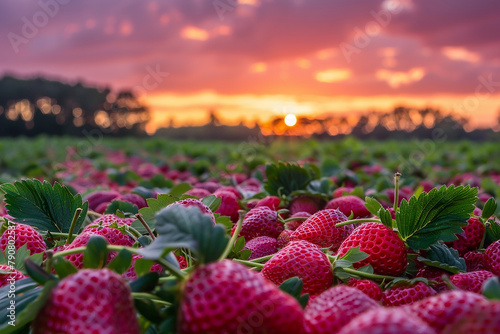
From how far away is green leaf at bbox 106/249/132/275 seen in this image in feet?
2.84

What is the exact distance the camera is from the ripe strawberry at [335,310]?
81 centimetres

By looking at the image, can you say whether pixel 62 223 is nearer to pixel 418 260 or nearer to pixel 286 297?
pixel 286 297

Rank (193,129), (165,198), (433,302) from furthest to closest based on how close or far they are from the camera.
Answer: (193,129) → (165,198) → (433,302)

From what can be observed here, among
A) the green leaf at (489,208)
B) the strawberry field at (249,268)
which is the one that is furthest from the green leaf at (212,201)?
the green leaf at (489,208)

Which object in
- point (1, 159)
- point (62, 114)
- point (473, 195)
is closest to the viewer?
point (473, 195)

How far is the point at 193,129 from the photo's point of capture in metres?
42.0

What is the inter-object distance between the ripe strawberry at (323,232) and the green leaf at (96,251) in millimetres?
677

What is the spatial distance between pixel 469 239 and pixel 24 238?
4.05ft

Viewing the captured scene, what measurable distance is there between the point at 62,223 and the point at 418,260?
1.00m

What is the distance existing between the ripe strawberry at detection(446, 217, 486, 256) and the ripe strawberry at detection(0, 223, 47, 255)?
114cm

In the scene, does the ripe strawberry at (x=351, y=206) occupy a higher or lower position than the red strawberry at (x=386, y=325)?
lower

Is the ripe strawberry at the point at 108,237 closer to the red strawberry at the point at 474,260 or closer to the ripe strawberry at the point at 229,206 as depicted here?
the ripe strawberry at the point at 229,206

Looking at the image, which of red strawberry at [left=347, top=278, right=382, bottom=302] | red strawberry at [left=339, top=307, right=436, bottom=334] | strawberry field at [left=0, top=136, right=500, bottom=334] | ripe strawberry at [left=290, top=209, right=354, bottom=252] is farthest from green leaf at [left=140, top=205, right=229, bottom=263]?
ripe strawberry at [left=290, top=209, right=354, bottom=252]

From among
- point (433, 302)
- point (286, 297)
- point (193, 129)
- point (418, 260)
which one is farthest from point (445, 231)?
point (193, 129)
